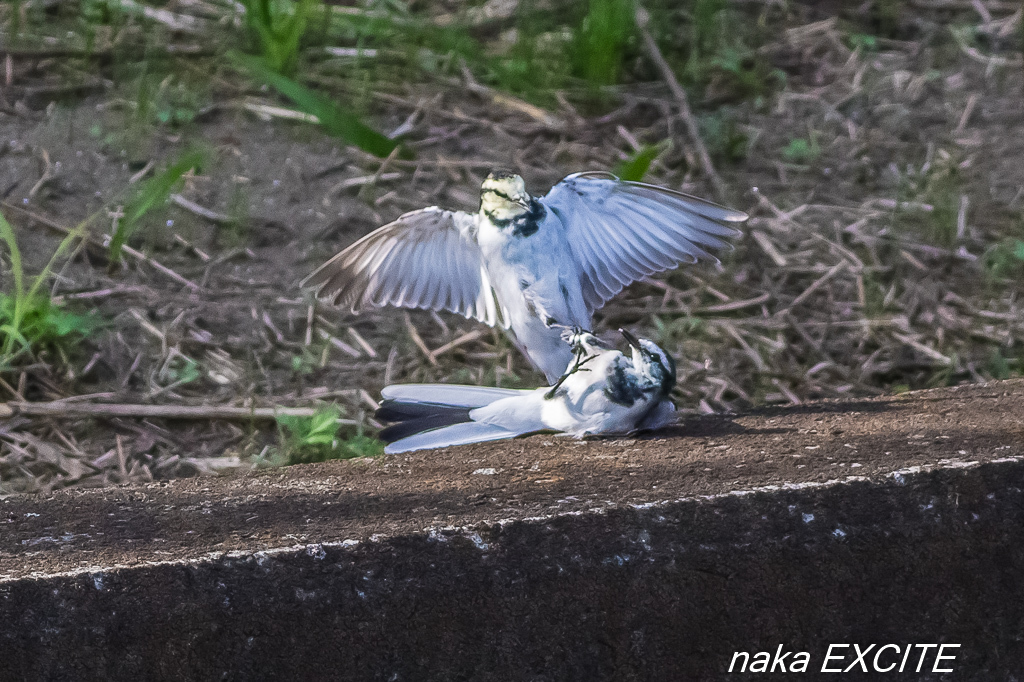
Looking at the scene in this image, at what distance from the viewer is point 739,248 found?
9.84 feet

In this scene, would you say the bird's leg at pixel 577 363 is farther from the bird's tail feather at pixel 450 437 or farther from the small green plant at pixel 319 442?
the small green plant at pixel 319 442

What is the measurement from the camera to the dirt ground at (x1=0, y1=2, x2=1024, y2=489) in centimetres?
256

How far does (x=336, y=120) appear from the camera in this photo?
296 centimetres

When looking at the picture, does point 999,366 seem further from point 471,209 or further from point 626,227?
point 471,209

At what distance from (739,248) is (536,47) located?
97 cm

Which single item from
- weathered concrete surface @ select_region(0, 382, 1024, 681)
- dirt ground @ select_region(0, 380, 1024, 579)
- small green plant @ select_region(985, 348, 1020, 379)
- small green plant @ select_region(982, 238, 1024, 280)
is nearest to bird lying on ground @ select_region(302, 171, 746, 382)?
dirt ground @ select_region(0, 380, 1024, 579)

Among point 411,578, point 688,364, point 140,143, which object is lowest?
point 688,364

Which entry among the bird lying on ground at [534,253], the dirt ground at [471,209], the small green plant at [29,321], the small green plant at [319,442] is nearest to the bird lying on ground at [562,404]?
the bird lying on ground at [534,253]

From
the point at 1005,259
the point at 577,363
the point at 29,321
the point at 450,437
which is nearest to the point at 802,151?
the point at 1005,259

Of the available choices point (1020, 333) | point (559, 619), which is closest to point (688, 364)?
point (1020, 333)

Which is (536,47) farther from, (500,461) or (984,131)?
(500,461)

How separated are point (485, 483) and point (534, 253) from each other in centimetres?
48

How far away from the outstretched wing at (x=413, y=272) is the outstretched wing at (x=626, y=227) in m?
0.19

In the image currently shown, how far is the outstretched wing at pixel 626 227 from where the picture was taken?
2.01m
